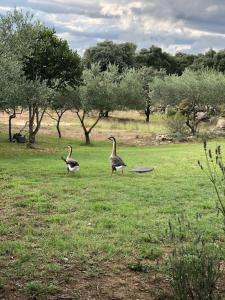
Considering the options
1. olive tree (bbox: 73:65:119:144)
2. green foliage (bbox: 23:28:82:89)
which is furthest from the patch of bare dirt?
olive tree (bbox: 73:65:119:144)

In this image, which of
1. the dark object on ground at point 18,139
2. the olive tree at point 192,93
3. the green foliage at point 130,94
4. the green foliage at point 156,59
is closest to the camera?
the dark object on ground at point 18,139

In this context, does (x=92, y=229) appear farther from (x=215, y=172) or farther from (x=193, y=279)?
(x=193, y=279)

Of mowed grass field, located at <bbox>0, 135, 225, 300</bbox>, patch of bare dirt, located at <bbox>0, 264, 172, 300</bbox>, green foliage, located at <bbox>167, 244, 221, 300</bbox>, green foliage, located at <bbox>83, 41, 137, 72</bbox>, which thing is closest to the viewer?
green foliage, located at <bbox>167, 244, 221, 300</bbox>

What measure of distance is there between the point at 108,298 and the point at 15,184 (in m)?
9.96

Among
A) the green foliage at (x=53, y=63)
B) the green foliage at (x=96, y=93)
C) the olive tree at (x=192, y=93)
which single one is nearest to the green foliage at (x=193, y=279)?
the green foliage at (x=53, y=63)

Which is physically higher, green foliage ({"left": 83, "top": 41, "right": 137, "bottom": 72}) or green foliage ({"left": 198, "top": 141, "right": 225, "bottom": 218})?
green foliage ({"left": 83, "top": 41, "right": 137, "bottom": 72})

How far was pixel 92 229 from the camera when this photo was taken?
9.95m

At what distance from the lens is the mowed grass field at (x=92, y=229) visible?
6949 mm

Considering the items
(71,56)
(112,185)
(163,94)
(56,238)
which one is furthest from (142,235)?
(163,94)

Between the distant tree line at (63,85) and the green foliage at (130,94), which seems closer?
the distant tree line at (63,85)

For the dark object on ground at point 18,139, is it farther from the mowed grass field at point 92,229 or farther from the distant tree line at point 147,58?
the distant tree line at point 147,58

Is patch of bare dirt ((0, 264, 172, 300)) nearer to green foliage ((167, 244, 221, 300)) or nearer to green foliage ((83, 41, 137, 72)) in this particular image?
green foliage ((167, 244, 221, 300))

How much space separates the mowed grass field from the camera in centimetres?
695

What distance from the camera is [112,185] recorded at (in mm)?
16078
